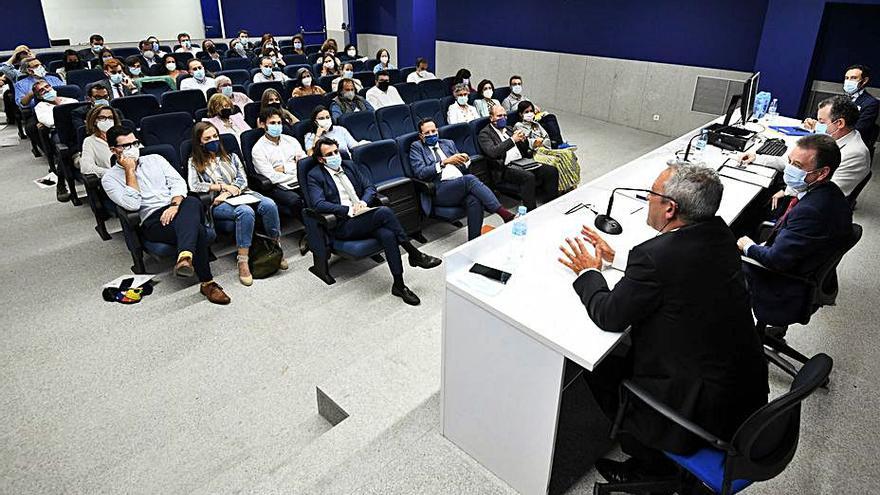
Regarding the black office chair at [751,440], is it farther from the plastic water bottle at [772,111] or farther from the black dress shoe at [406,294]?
the plastic water bottle at [772,111]

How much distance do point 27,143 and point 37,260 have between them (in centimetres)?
448

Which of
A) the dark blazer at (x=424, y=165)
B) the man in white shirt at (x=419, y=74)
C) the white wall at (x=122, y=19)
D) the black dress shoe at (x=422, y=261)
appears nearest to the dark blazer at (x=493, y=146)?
the dark blazer at (x=424, y=165)

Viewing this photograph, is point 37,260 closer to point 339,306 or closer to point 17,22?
point 339,306

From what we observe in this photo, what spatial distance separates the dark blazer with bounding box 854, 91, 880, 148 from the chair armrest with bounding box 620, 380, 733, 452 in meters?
4.99

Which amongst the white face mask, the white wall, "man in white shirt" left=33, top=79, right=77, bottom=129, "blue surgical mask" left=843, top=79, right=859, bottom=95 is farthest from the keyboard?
the white wall

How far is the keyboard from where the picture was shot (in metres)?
4.78

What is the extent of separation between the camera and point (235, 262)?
14.9 feet

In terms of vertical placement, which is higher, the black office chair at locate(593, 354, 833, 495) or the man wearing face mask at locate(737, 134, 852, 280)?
the man wearing face mask at locate(737, 134, 852, 280)

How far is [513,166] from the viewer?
17.7 feet

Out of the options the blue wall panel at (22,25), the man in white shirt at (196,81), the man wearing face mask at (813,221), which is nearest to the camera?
the man wearing face mask at (813,221)

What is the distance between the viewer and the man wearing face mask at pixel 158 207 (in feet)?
12.9

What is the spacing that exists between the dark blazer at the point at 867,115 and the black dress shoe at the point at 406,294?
4.69 meters

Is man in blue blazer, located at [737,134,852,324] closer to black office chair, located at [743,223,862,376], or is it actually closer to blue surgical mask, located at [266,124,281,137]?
black office chair, located at [743,223,862,376]

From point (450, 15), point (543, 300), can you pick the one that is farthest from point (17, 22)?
point (543, 300)
